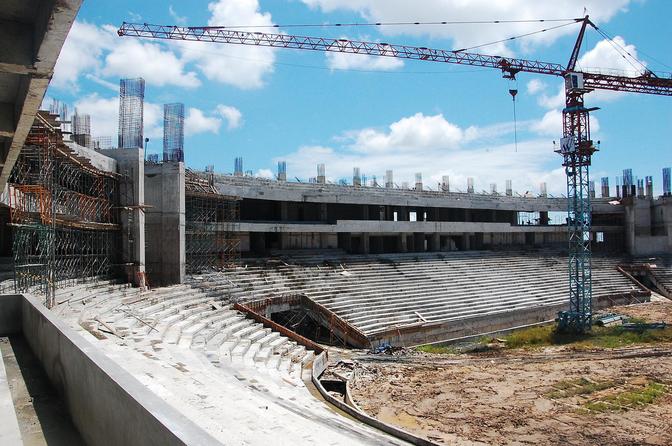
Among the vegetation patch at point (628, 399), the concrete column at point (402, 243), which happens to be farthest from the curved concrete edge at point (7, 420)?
the concrete column at point (402, 243)

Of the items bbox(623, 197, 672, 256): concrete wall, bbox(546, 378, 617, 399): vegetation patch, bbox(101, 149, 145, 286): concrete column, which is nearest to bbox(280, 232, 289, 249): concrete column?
bbox(101, 149, 145, 286): concrete column

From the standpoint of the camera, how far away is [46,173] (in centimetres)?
1628

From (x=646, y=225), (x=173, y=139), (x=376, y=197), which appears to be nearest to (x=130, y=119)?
(x=173, y=139)

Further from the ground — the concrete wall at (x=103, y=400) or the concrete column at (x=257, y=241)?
the concrete column at (x=257, y=241)

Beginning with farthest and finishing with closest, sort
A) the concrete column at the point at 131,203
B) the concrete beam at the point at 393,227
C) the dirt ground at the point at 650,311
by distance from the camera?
the concrete beam at the point at 393,227
the dirt ground at the point at 650,311
the concrete column at the point at 131,203

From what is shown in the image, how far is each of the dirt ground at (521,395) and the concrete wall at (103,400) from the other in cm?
864

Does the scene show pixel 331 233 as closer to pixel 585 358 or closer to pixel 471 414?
pixel 585 358

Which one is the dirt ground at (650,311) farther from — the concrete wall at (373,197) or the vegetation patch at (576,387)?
the vegetation patch at (576,387)

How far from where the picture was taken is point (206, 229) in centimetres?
2831

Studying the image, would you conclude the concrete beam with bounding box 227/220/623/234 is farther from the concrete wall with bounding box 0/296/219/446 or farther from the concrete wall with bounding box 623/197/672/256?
the concrete wall with bounding box 0/296/219/446

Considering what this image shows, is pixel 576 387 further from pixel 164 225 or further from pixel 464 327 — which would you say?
pixel 164 225

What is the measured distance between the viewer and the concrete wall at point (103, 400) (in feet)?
11.1

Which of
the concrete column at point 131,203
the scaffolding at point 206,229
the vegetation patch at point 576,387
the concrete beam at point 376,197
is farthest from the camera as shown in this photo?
the concrete beam at point 376,197

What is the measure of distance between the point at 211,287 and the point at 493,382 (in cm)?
1290
